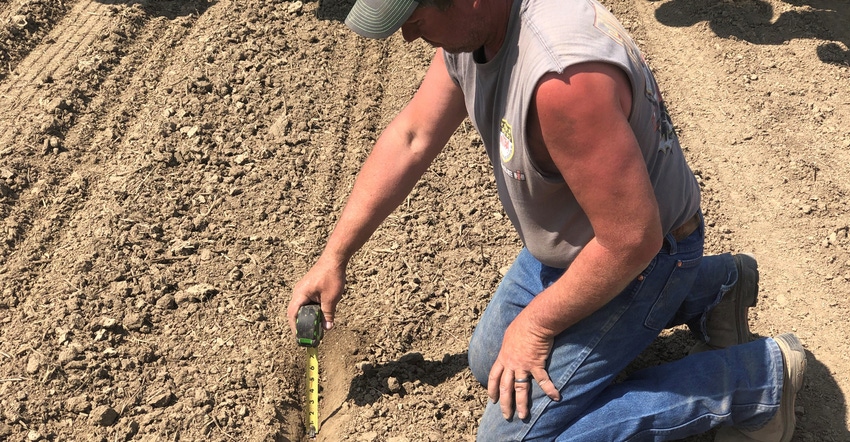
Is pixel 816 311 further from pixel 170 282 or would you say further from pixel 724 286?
pixel 170 282

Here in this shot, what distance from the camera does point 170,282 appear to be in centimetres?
320

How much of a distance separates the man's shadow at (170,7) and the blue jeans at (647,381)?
351 cm

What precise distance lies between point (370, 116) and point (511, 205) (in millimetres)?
2001

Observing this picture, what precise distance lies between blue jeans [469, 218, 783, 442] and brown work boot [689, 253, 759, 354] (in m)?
0.30

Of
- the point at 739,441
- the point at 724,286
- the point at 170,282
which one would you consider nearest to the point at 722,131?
the point at 724,286

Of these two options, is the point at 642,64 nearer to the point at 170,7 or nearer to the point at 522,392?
the point at 522,392

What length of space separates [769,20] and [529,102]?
12.4ft

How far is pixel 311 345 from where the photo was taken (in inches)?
101

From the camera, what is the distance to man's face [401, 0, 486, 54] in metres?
1.80

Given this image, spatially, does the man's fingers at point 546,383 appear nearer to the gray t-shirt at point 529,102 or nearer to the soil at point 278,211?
the gray t-shirt at point 529,102

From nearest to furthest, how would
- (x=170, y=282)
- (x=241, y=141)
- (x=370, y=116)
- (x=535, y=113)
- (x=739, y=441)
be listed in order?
(x=535, y=113) < (x=739, y=441) < (x=170, y=282) < (x=241, y=141) < (x=370, y=116)

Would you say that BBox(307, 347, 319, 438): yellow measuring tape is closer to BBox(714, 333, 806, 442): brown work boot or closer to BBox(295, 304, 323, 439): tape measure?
BBox(295, 304, 323, 439): tape measure

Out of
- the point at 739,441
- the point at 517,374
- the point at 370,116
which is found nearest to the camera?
the point at 517,374

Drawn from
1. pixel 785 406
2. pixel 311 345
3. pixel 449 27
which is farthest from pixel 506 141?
pixel 785 406
